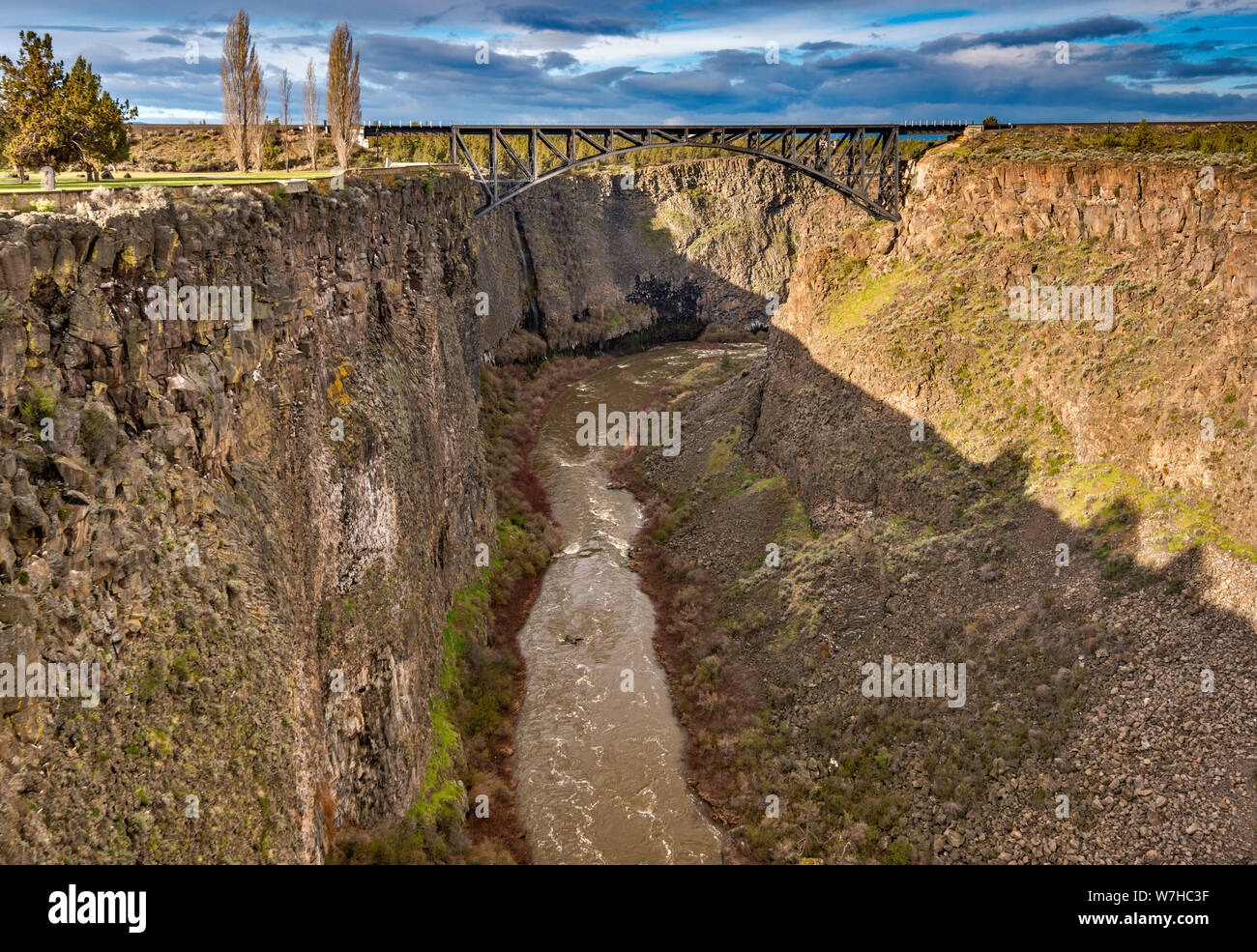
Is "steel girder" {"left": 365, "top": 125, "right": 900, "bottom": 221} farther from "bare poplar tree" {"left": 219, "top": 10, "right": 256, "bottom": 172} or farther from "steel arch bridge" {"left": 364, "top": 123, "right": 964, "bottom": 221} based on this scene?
"bare poplar tree" {"left": 219, "top": 10, "right": 256, "bottom": 172}

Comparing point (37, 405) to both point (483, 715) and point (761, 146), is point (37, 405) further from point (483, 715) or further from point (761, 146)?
point (761, 146)

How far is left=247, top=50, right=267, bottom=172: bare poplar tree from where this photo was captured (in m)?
31.8

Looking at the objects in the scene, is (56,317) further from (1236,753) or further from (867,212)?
(867,212)

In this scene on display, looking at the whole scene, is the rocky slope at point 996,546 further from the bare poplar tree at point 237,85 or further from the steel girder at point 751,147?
the bare poplar tree at point 237,85

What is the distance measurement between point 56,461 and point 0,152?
535 inches

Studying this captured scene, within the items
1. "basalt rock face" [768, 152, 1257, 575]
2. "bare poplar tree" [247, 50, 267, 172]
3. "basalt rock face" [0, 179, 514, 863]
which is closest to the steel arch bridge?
"basalt rock face" [768, 152, 1257, 575]

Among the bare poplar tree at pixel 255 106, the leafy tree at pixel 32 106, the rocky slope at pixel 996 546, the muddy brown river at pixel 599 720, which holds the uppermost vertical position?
the bare poplar tree at pixel 255 106

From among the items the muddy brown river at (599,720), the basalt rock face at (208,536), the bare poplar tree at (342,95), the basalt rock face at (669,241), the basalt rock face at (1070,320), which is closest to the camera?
the basalt rock face at (208,536)

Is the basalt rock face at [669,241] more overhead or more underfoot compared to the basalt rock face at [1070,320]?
more overhead

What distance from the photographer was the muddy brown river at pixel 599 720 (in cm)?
2361

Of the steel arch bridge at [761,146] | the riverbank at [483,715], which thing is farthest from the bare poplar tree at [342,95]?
the riverbank at [483,715]

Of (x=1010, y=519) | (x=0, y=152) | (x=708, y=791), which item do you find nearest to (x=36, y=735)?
(x=0, y=152)

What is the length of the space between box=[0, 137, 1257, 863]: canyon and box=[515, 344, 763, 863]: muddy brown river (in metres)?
1.03

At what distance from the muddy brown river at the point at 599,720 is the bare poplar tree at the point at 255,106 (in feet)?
68.8
